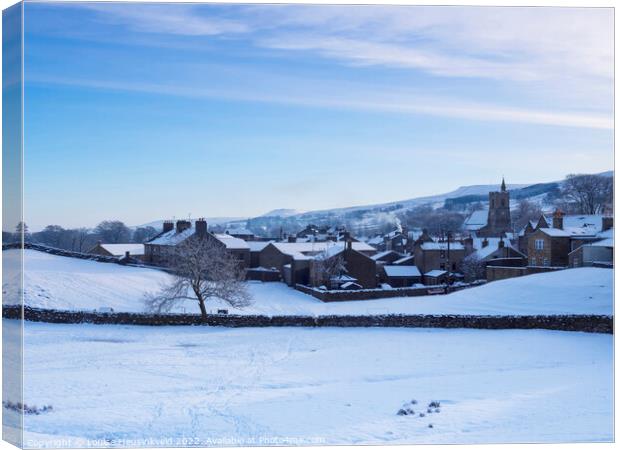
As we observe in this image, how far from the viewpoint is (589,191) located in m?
13.0

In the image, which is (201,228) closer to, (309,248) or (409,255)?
(309,248)

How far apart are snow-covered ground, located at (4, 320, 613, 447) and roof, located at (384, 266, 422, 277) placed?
76.6ft

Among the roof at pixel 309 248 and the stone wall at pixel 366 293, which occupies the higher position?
the roof at pixel 309 248

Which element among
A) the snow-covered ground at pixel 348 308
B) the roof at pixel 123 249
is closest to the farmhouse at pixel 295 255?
the snow-covered ground at pixel 348 308

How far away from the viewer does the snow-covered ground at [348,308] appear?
19203mm

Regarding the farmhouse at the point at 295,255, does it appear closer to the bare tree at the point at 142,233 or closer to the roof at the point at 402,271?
the roof at the point at 402,271

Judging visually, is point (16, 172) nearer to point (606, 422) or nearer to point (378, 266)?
point (606, 422)

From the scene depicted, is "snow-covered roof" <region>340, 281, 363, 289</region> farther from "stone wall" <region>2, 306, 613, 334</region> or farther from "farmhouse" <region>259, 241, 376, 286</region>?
"stone wall" <region>2, 306, 613, 334</region>

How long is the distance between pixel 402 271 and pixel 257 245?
35.1ft

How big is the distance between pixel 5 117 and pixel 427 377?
362 inches

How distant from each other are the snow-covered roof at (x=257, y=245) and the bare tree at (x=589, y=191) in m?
23.5

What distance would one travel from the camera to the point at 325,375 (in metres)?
12.0

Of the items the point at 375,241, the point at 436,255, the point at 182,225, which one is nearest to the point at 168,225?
the point at 182,225

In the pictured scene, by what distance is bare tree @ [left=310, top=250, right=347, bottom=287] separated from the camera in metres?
35.2
